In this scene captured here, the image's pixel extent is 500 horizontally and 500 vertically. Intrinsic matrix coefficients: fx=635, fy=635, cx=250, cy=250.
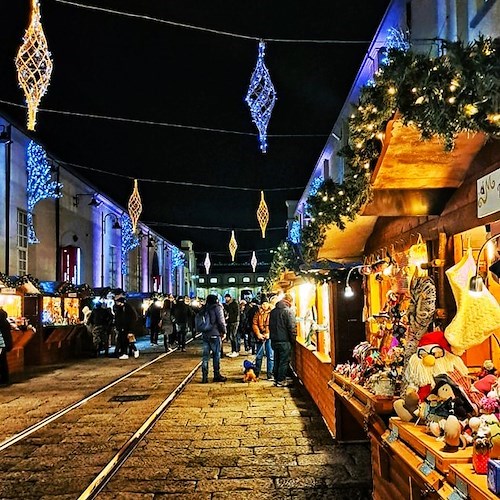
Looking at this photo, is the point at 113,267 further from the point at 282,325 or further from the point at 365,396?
the point at 365,396

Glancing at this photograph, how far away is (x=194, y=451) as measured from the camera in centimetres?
775

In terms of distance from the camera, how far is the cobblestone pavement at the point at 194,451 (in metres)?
6.27

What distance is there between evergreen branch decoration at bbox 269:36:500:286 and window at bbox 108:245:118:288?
99.1 ft

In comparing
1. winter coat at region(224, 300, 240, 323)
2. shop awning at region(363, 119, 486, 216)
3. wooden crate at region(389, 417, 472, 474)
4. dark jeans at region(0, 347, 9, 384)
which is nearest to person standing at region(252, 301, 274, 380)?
winter coat at region(224, 300, 240, 323)

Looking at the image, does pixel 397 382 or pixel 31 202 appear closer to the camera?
pixel 397 382

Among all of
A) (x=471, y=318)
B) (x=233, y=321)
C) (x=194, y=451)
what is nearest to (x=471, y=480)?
(x=471, y=318)

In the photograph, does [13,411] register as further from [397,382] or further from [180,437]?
[397,382]

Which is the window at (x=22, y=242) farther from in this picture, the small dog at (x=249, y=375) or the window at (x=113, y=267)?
the window at (x=113, y=267)

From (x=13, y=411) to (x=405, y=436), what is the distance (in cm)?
817

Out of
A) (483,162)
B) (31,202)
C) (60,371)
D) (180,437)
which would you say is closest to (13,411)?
(180,437)

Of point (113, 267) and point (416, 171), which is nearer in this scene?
point (416, 171)

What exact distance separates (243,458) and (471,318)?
148 inches

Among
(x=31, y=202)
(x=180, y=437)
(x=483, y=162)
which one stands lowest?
(x=180, y=437)

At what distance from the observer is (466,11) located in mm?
10438
